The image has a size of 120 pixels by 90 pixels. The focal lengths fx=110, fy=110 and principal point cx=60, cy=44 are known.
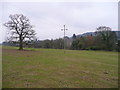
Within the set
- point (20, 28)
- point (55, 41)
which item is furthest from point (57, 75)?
point (55, 41)

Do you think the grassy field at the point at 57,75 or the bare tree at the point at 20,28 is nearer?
the grassy field at the point at 57,75

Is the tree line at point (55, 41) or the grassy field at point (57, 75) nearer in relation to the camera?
the grassy field at point (57, 75)

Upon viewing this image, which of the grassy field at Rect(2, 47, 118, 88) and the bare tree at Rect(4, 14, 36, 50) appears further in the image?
the bare tree at Rect(4, 14, 36, 50)

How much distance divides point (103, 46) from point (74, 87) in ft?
134

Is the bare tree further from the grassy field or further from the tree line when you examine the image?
the grassy field

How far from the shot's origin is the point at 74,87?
411cm

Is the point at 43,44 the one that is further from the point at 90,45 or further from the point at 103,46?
the point at 103,46

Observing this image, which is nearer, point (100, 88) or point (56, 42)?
point (100, 88)

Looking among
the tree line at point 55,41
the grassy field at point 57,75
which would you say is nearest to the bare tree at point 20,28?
the tree line at point 55,41

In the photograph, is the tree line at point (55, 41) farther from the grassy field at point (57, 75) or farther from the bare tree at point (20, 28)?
the grassy field at point (57, 75)

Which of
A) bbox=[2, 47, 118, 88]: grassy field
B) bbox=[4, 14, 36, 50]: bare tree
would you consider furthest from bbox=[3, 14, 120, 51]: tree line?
bbox=[2, 47, 118, 88]: grassy field

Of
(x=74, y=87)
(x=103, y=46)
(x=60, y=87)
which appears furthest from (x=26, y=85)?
(x=103, y=46)

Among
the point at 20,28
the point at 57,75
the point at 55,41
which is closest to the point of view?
the point at 57,75

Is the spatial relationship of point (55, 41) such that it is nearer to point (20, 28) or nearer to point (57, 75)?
point (20, 28)
